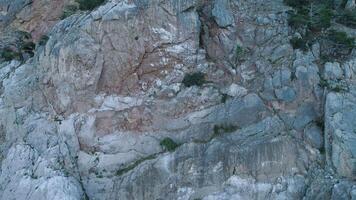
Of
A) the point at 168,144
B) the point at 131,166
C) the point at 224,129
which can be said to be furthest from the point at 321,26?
the point at 131,166

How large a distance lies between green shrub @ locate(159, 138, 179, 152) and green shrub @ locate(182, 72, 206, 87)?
2.96 m

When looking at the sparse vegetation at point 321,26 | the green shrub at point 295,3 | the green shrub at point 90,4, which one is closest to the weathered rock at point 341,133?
the sparse vegetation at point 321,26

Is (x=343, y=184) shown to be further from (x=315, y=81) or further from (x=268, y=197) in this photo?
(x=315, y=81)

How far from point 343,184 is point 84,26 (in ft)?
47.3

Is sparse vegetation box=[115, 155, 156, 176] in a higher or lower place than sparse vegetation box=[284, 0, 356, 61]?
lower

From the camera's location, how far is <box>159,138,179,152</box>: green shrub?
2698 cm

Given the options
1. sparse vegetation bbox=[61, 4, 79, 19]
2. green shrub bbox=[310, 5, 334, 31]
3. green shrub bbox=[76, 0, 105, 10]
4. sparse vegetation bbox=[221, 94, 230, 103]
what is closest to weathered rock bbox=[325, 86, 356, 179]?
green shrub bbox=[310, 5, 334, 31]

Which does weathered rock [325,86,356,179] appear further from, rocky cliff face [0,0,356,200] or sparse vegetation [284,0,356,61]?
sparse vegetation [284,0,356,61]

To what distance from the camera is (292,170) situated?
2547 cm

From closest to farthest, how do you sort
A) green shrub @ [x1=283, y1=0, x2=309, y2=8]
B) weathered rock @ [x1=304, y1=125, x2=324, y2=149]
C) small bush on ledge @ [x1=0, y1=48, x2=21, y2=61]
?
1. weathered rock @ [x1=304, y1=125, x2=324, y2=149]
2. green shrub @ [x1=283, y1=0, x2=309, y2=8]
3. small bush on ledge @ [x1=0, y1=48, x2=21, y2=61]

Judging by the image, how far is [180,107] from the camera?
92.4 feet

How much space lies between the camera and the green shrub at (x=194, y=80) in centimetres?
2845

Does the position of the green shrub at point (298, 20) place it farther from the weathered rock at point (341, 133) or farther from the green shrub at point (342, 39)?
the weathered rock at point (341, 133)

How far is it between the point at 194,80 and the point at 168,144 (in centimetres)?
347
